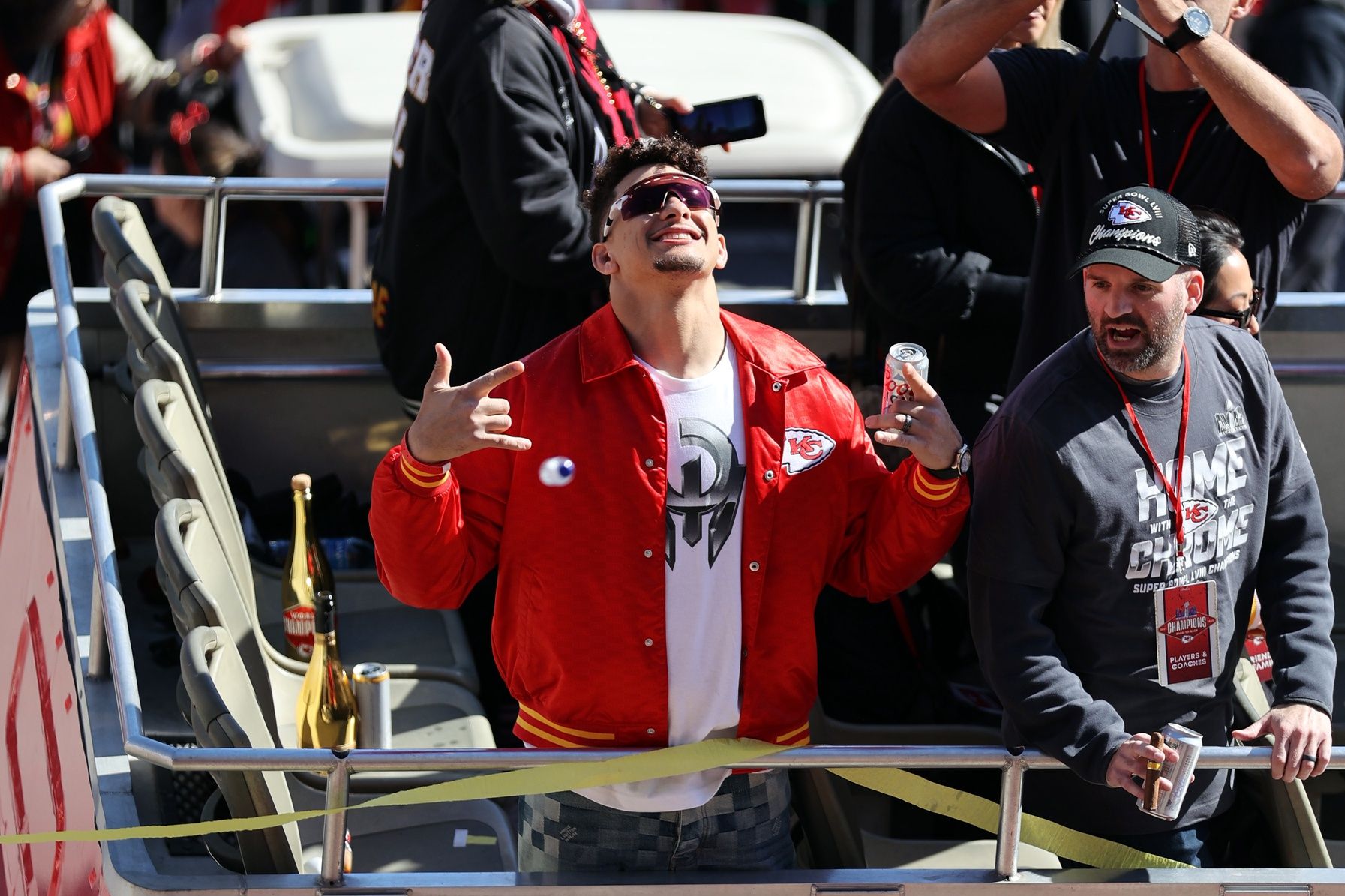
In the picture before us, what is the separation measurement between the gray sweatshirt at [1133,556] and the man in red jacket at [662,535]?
0.18 metres

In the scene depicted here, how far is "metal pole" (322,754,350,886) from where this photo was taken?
10.0 feet

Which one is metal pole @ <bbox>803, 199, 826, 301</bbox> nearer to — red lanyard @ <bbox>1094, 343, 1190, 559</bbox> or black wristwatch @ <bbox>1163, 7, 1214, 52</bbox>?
black wristwatch @ <bbox>1163, 7, 1214, 52</bbox>

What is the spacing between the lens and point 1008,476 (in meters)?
3.25

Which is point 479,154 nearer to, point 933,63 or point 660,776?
point 933,63

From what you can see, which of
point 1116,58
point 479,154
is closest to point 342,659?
point 479,154

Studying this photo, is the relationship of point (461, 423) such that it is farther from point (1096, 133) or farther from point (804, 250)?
point (804, 250)

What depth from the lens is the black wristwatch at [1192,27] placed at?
3.58 meters

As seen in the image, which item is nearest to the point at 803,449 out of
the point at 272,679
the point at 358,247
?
the point at 272,679

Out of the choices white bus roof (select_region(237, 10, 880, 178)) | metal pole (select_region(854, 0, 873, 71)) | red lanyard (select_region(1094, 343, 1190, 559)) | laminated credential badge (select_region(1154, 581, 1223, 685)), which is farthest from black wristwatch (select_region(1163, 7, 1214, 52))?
metal pole (select_region(854, 0, 873, 71))

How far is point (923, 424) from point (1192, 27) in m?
1.17

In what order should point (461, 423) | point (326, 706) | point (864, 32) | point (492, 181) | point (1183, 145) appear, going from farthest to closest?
point (864, 32), point (326, 706), point (492, 181), point (1183, 145), point (461, 423)

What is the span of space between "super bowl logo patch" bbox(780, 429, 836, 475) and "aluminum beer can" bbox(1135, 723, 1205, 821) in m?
0.82

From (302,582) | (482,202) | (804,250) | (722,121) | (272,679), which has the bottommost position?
(272,679)

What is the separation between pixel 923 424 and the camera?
307cm
